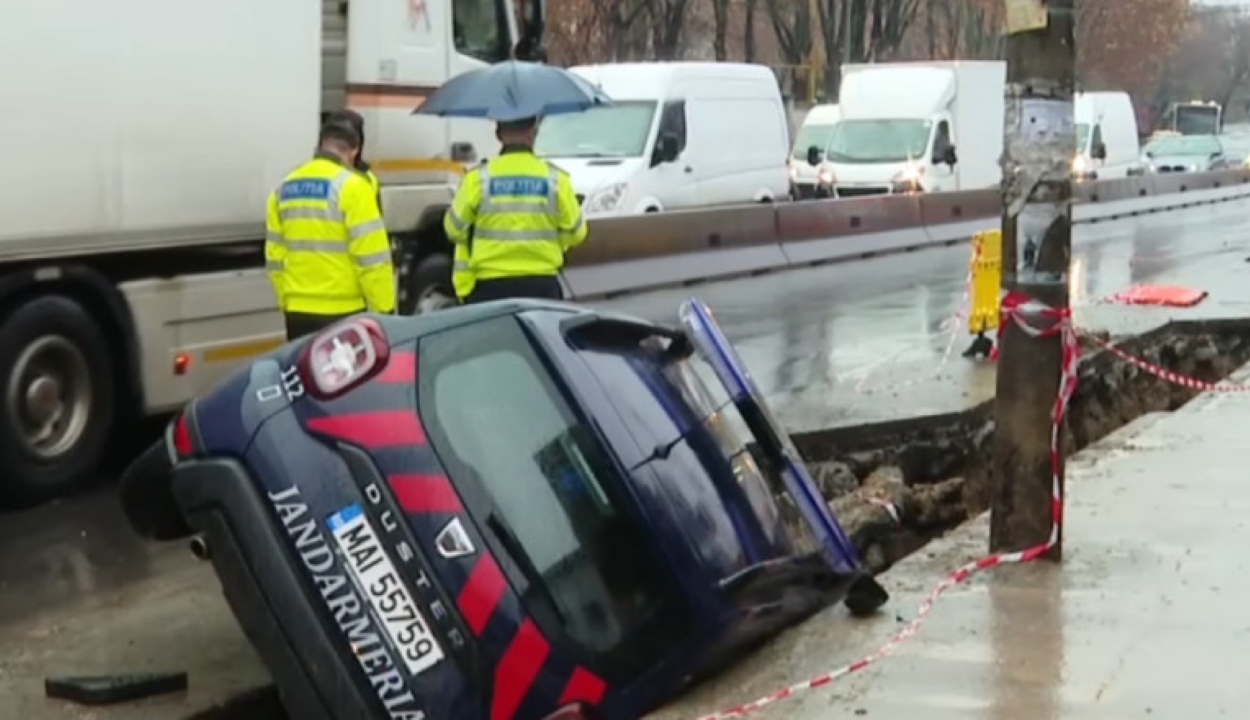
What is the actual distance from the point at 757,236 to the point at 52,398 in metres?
14.4

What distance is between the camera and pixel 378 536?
220 inches

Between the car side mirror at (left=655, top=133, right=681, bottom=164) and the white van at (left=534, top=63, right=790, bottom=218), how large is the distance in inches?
0.5

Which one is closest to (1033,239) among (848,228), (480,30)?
(480,30)

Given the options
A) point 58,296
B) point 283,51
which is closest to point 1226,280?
point 283,51

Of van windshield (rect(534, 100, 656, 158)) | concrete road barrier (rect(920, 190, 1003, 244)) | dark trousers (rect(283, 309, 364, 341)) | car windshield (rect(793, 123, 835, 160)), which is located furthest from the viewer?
car windshield (rect(793, 123, 835, 160))

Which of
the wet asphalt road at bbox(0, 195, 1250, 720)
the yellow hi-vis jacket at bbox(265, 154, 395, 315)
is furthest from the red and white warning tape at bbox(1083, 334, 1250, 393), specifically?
the yellow hi-vis jacket at bbox(265, 154, 395, 315)

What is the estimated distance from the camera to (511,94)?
10.2m

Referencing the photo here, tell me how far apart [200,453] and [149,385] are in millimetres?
4126

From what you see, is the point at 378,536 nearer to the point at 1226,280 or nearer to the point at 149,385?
the point at 149,385

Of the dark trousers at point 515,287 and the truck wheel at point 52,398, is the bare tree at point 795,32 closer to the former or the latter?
the dark trousers at point 515,287

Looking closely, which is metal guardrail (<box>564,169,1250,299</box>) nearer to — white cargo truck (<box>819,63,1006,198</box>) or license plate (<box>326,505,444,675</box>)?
white cargo truck (<box>819,63,1006,198</box>)

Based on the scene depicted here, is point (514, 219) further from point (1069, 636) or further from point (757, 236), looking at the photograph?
point (757, 236)

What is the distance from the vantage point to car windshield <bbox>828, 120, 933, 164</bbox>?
32.2 m

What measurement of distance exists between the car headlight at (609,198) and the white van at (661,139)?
11 millimetres
